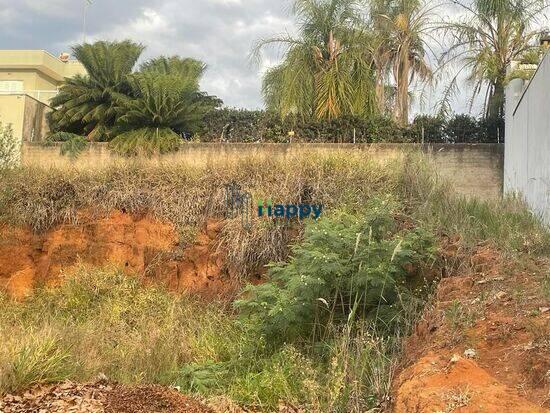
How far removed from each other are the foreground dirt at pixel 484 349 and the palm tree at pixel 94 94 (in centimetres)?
1186

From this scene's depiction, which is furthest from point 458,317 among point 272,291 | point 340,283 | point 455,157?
point 455,157

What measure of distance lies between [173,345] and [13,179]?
6027 millimetres

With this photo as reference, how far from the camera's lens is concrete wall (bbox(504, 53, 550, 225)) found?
852 centimetres

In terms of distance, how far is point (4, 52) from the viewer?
27.0m

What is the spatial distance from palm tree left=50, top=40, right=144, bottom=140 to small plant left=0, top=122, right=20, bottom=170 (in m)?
2.02

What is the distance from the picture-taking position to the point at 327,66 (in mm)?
16641

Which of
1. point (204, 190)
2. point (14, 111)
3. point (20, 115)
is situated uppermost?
point (14, 111)

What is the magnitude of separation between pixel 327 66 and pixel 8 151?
361 inches

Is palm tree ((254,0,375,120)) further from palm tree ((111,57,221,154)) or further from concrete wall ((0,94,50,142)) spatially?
concrete wall ((0,94,50,142))

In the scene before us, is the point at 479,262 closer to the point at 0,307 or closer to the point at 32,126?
the point at 0,307

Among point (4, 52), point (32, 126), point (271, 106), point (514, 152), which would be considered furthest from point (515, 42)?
point (4, 52)

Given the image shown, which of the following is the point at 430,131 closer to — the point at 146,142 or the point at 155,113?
the point at 155,113

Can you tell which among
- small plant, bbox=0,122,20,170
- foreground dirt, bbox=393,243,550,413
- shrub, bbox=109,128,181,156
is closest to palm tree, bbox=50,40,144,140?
shrub, bbox=109,128,181,156

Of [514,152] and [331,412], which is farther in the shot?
[514,152]
